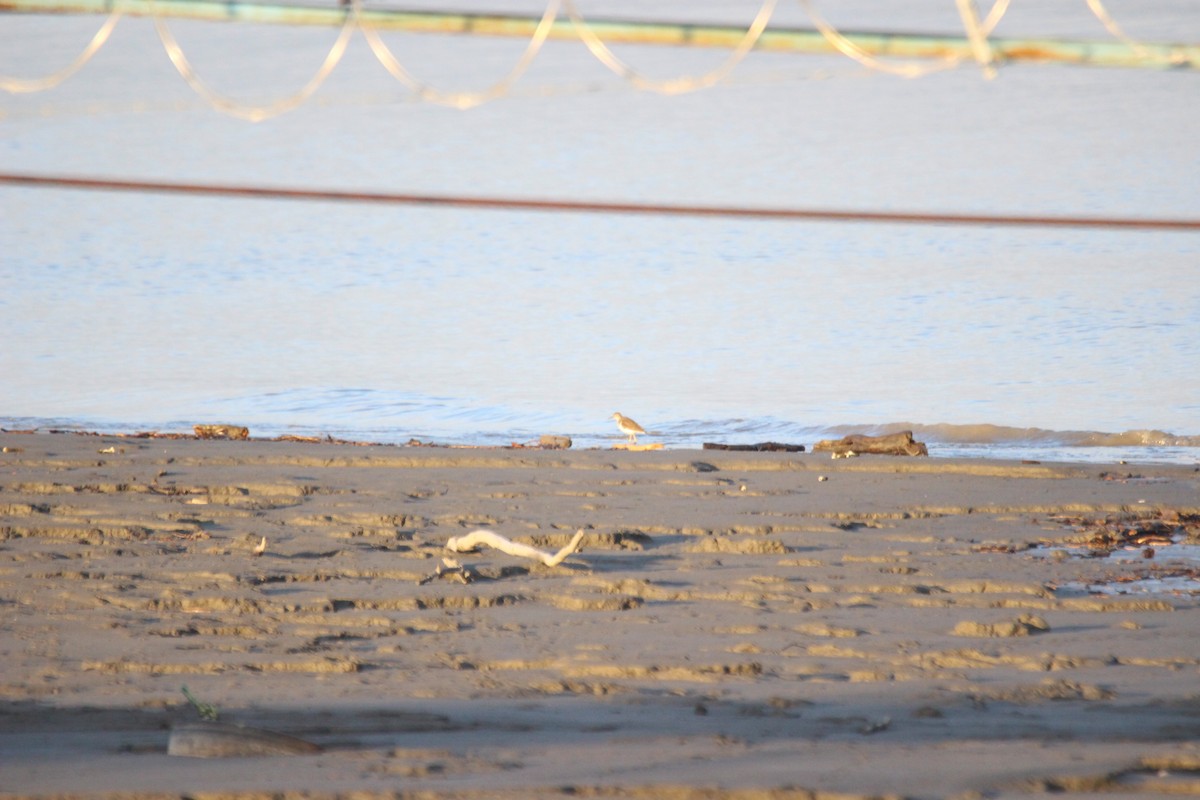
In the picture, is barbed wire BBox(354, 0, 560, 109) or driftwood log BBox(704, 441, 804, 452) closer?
barbed wire BBox(354, 0, 560, 109)

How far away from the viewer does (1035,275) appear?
2139 centimetres

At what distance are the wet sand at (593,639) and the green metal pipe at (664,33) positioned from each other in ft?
6.61

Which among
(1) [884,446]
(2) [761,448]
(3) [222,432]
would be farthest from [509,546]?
(3) [222,432]

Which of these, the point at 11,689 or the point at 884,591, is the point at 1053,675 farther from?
the point at 11,689

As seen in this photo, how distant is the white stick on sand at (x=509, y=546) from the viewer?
636 centimetres

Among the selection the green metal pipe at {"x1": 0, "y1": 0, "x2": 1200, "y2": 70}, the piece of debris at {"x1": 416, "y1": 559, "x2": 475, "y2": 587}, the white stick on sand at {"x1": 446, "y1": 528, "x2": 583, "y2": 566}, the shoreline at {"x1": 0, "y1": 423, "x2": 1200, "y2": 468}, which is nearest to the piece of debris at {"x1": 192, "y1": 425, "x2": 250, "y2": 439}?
the shoreline at {"x1": 0, "y1": 423, "x2": 1200, "y2": 468}

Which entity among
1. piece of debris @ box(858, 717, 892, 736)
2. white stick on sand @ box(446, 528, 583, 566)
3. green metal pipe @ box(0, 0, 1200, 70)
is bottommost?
piece of debris @ box(858, 717, 892, 736)

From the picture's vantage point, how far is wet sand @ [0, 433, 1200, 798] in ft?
12.8

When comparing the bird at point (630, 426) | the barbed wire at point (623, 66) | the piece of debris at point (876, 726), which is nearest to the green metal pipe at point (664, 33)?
the barbed wire at point (623, 66)

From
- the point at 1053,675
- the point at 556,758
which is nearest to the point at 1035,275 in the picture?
the point at 1053,675

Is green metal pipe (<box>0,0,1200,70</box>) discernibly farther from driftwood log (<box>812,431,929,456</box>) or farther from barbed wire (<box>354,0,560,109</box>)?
driftwood log (<box>812,431,929,456</box>)

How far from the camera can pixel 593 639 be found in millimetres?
5293

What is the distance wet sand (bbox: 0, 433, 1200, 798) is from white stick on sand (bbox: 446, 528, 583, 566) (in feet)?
0.21

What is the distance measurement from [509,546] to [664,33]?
125 inches
